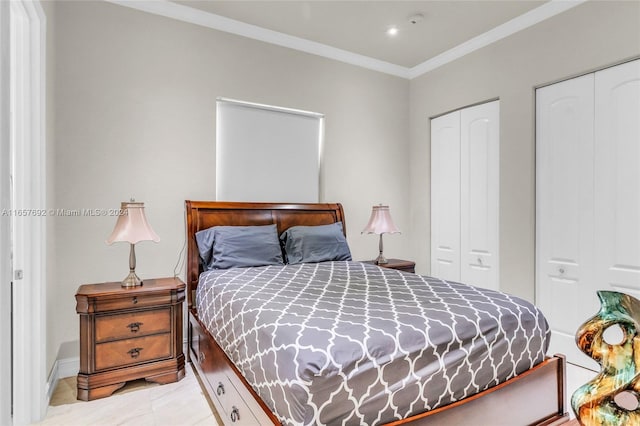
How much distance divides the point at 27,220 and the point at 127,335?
2.97ft

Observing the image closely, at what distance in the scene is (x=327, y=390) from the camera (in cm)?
115

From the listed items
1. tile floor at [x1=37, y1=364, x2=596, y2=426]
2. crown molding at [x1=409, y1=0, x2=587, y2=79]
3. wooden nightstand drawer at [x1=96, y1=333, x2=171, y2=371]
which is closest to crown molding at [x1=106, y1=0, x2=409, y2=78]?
crown molding at [x1=409, y1=0, x2=587, y2=79]

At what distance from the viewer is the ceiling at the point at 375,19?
116 inches

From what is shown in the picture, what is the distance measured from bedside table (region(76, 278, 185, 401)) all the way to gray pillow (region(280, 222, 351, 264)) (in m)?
0.92

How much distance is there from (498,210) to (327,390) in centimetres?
279

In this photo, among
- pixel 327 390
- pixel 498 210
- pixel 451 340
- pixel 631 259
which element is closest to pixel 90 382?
pixel 327 390

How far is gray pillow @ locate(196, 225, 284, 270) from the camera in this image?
2.72 m

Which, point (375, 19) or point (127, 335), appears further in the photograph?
point (375, 19)

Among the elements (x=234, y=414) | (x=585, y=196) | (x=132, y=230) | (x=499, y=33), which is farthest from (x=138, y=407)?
(x=499, y=33)

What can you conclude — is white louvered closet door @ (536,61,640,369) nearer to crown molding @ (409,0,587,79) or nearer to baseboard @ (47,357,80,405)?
crown molding @ (409,0,587,79)

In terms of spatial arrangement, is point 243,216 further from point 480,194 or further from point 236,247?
point 480,194

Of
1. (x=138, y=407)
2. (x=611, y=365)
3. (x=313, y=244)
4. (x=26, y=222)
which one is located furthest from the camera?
(x=313, y=244)

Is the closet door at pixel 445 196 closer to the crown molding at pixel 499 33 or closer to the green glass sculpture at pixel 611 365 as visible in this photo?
the crown molding at pixel 499 33

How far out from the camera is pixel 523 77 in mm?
3127
